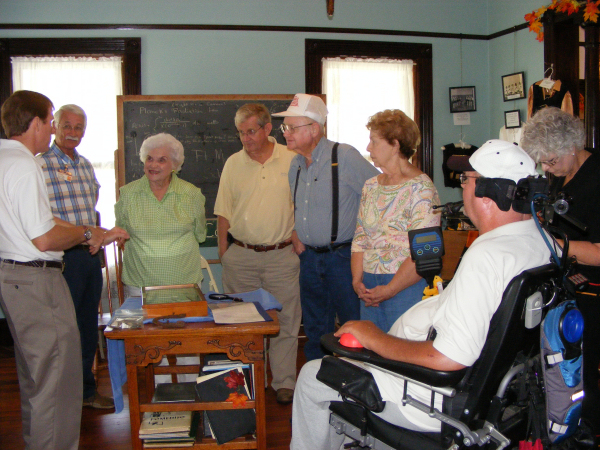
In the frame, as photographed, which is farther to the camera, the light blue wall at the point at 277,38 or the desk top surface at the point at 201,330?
the light blue wall at the point at 277,38

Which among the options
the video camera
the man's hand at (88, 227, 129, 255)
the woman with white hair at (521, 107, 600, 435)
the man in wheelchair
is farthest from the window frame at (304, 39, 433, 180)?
the video camera

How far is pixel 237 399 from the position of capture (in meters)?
2.18

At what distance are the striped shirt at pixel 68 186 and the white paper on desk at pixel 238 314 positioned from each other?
123 cm

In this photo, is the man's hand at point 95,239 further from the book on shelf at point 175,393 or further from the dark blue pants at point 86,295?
the book on shelf at point 175,393

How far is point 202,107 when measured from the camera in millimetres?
4230

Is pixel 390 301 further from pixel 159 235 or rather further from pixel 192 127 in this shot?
pixel 192 127

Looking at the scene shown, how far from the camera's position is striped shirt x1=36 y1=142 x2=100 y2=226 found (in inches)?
114

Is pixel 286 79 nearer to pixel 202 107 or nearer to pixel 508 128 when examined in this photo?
pixel 202 107

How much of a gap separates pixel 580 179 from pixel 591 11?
2.00 m

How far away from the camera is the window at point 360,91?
4621mm

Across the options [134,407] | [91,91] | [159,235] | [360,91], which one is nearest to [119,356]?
[134,407]

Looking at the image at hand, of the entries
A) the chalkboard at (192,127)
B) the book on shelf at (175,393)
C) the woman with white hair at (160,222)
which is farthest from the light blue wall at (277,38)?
the book on shelf at (175,393)

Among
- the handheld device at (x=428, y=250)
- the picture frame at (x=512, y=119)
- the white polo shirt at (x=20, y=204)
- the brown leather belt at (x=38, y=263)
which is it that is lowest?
Result: the brown leather belt at (x=38, y=263)

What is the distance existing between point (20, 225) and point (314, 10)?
327cm
